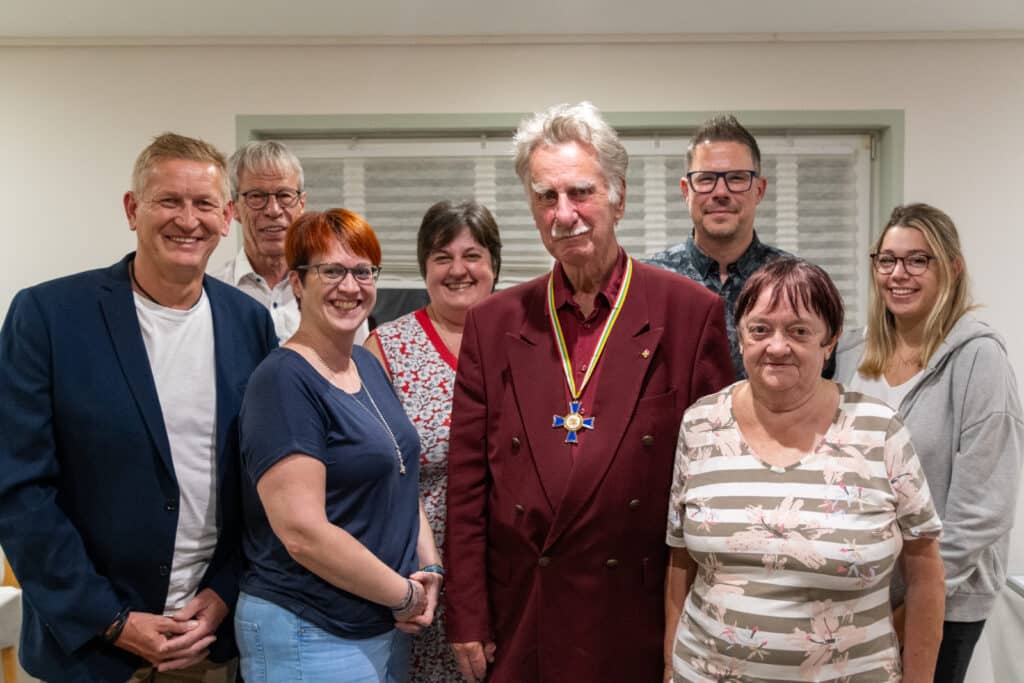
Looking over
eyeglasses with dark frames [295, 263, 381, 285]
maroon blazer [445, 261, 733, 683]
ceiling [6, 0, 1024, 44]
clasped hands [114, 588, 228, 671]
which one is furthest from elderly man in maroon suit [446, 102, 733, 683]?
ceiling [6, 0, 1024, 44]

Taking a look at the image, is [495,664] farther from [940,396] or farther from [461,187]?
[461,187]

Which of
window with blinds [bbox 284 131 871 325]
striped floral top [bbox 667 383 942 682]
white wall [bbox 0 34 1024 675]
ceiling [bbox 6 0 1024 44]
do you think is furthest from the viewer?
window with blinds [bbox 284 131 871 325]

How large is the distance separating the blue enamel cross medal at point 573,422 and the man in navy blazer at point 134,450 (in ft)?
2.33

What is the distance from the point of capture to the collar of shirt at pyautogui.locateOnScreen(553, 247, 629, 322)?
188 cm

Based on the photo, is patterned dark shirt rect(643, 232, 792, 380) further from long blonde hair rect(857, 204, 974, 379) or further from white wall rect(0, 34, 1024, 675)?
white wall rect(0, 34, 1024, 675)

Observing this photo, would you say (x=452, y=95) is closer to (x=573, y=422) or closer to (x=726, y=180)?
(x=726, y=180)

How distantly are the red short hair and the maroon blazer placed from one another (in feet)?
1.25

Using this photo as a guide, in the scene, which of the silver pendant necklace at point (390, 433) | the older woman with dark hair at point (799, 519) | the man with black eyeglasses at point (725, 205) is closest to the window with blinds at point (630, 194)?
the man with black eyeglasses at point (725, 205)

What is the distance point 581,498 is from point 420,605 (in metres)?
0.42

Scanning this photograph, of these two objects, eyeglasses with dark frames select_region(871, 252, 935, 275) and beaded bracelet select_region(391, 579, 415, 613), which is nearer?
beaded bracelet select_region(391, 579, 415, 613)

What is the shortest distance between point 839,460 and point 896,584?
555 millimetres

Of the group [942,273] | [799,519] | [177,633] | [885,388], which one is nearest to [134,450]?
[177,633]

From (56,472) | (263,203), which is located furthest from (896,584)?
(263,203)

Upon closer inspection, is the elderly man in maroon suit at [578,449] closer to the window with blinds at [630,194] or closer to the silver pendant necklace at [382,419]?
the silver pendant necklace at [382,419]
